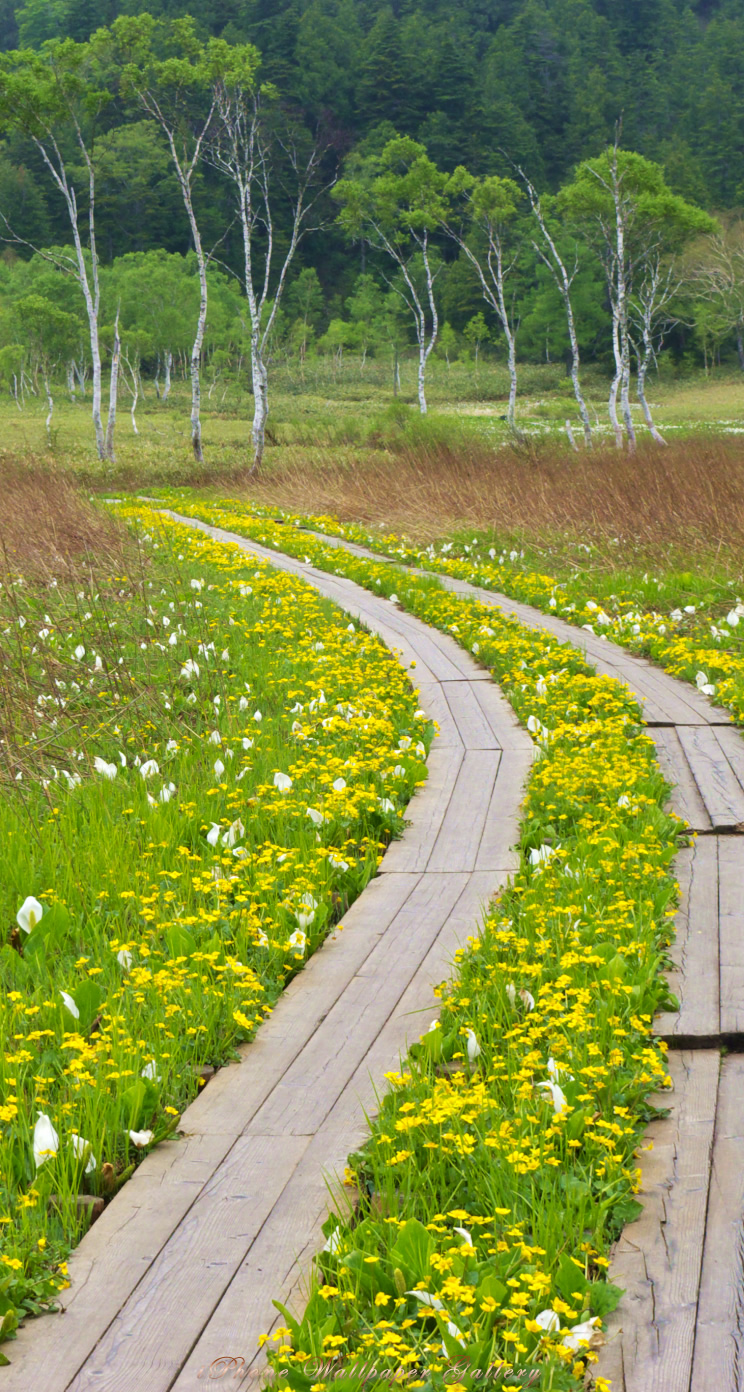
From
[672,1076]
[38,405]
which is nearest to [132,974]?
[672,1076]

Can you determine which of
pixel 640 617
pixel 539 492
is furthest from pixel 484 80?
pixel 640 617

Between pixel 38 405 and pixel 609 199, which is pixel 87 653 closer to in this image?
pixel 609 199

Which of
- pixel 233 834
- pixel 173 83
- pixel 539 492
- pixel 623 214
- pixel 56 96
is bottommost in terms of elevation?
pixel 233 834

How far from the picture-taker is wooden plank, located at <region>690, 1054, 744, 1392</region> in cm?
216

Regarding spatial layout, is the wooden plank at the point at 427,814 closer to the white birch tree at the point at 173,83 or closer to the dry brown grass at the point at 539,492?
the dry brown grass at the point at 539,492

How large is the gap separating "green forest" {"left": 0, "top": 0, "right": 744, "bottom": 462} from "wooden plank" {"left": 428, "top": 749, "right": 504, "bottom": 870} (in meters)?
29.6

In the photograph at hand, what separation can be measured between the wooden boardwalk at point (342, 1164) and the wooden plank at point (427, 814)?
0.08 feet

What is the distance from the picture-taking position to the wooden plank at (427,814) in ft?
16.4

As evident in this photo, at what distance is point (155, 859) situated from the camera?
4.84 metres

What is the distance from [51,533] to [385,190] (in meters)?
39.5

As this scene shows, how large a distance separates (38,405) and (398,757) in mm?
75635

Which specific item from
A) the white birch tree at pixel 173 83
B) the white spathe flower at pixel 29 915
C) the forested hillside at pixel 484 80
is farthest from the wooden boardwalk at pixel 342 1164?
the forested hillside at pixel 484 80

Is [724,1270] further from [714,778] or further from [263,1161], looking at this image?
[714,778]

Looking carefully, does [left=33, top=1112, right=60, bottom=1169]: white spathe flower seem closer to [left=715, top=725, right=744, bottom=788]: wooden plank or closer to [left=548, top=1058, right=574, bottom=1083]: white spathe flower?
[left=548, top=1058, right=574, bottom=1083]: white spathe flower
